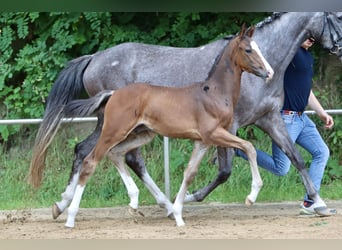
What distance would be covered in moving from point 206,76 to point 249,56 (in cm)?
83

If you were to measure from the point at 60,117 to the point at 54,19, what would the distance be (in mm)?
3232

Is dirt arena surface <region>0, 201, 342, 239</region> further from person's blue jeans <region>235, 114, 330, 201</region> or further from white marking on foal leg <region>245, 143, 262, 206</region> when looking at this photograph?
person's blue jeans <region>235, 114, 330, 201</region>

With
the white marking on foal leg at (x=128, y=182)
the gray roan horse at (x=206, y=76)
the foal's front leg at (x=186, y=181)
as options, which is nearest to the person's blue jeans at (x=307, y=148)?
the gray roan horse at (x=206, y=76)

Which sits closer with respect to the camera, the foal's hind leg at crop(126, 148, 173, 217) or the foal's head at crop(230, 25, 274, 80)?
the foal's head at crop(230, 25, 274, 80)

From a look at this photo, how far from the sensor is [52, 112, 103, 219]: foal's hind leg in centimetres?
638

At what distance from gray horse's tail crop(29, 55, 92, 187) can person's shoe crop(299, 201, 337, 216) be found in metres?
2.50

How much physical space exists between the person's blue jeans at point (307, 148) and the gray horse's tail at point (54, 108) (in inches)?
71.3

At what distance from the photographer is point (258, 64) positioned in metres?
5.70

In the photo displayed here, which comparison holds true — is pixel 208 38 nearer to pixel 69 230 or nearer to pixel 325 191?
pixel 325 191

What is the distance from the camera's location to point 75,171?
6520mm

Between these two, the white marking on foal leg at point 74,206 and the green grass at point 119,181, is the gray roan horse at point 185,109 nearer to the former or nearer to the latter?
the white marking on foal leg at point 74,206

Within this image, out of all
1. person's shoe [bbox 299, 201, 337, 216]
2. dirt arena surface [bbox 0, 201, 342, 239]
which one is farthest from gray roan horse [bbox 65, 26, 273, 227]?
person's shoe [bbox 299, 201, 337, 216]

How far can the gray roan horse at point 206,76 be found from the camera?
6.36 meters

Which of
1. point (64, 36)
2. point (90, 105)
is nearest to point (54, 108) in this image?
point (90, 105)
